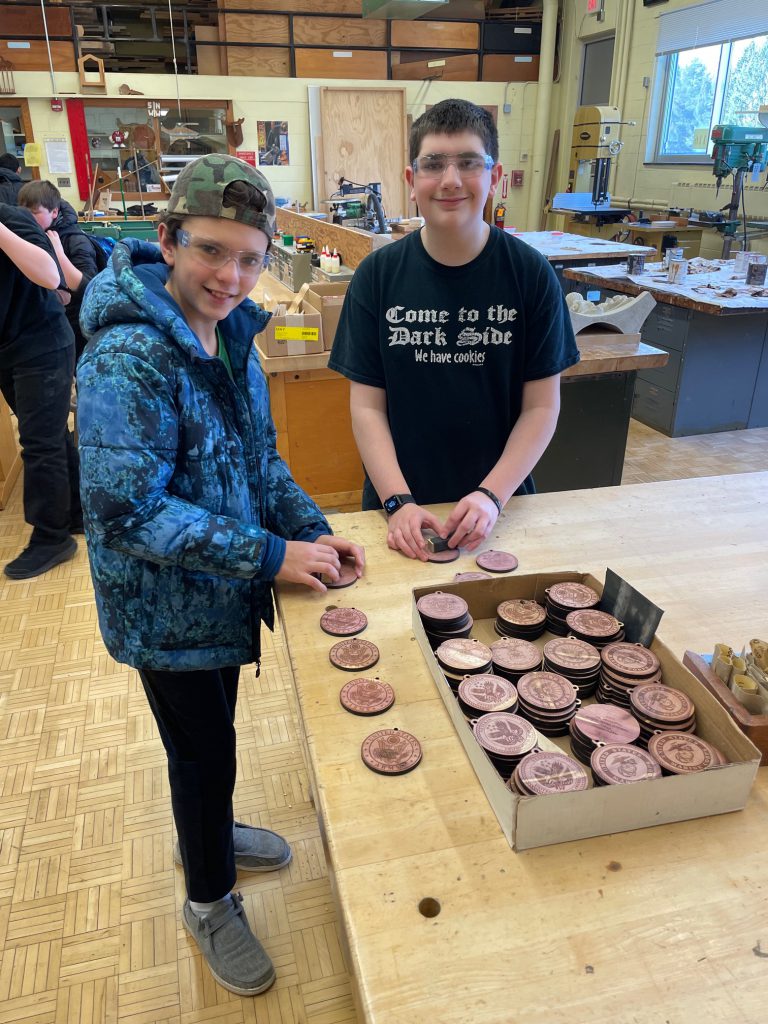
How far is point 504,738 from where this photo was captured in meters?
0.91

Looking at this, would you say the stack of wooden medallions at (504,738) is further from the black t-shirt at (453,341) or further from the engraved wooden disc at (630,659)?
the black t-shirt at (453,341)

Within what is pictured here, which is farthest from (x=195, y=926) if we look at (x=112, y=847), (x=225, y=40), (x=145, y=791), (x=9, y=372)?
(x=225, y=40)

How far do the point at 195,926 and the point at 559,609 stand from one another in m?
1.11

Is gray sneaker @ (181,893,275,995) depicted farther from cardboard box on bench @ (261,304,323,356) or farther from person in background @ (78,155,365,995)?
Answer: cardboard box on bench @ (261,304,323,356)

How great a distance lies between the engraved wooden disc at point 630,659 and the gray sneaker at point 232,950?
106cm

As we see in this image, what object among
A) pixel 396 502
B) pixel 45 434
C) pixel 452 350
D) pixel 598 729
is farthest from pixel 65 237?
pixel 598 729

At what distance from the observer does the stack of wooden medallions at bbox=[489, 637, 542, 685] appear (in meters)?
1.04

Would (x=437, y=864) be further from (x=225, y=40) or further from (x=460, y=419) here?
(x=225, y=40)

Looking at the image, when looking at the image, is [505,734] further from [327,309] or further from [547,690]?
[327,309]

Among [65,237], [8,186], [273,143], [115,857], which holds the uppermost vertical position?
[273,143]

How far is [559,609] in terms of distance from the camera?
3.82 feet

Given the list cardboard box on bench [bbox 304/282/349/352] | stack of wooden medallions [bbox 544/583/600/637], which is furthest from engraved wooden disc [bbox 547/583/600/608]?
cardboard box on bench [bbox 304/282/349/352]

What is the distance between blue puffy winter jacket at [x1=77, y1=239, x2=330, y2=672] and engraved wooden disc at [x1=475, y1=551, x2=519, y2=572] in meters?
0.40

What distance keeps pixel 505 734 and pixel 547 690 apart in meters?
0.11
